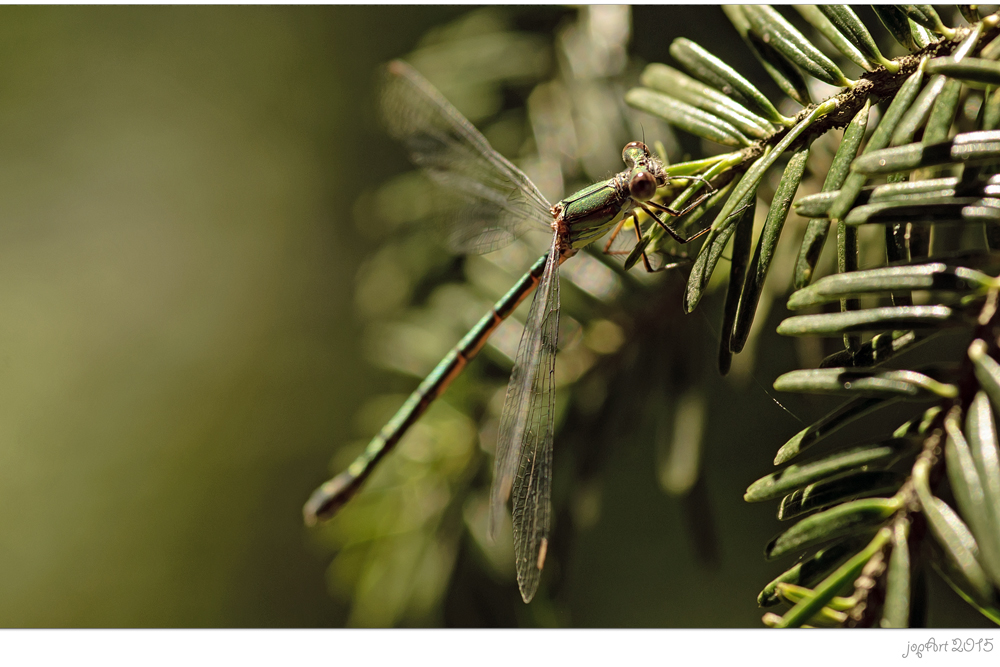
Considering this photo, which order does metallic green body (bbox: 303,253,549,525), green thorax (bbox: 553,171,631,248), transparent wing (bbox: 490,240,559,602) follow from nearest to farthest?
transparent wing (bbox: 490,240,559,602), green thorax (bbox: 553,171,631,248), metallic green body (bbox: 303,253,549,525)

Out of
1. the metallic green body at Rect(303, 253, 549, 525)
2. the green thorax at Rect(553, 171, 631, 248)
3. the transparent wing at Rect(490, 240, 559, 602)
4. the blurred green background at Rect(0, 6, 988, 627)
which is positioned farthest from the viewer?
the blurred green background at Rect(0, 6, 988, 627)

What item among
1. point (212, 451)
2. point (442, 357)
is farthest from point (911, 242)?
point (212, 451)

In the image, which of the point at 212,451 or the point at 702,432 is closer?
the point at 702,432

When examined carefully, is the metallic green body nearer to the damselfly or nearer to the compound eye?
the damselfly

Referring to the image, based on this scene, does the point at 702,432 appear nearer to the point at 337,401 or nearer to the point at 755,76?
the point at 755,76

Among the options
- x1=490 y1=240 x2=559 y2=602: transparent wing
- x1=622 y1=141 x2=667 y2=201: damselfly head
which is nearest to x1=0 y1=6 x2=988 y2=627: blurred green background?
x1=490 y1=240 x2=559 y2=602: transparent wing

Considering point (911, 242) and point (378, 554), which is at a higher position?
point (911, 242)

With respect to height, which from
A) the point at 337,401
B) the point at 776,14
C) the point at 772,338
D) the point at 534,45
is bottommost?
the point at 337,401
